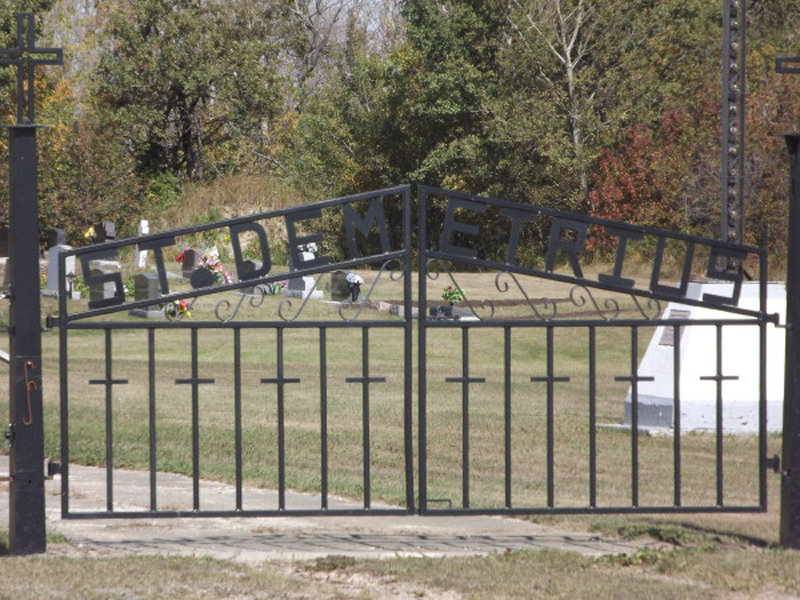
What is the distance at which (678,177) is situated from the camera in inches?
1173

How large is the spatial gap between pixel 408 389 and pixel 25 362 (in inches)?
76.1

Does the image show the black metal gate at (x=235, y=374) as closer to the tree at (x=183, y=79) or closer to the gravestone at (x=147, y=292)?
the gravestone at (x=147, y=292)

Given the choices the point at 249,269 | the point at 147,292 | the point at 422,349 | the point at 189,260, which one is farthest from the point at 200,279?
the point at 189,260

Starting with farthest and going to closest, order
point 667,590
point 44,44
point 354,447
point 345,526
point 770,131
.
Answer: point 44,44, point 770,131, point 354,447, point 345,526, point 667,590

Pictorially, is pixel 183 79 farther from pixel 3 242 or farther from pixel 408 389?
pixel 408 389

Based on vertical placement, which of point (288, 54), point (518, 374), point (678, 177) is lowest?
point (518, 374)

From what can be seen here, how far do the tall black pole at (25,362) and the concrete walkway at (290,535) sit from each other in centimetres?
28

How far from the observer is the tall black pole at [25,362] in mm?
5809

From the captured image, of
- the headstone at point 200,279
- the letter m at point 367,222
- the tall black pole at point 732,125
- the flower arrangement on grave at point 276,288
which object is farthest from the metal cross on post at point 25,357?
the flower arrangement on grave at point 276,288

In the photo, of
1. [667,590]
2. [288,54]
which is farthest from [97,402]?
[288,54]

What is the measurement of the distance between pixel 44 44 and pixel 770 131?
2322cm

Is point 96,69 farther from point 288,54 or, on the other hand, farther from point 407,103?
point 407,103

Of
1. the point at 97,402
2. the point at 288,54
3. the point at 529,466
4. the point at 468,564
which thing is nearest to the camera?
the point at 468,564

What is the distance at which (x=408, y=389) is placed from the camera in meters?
6.21
